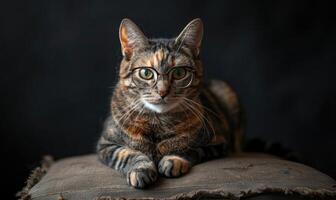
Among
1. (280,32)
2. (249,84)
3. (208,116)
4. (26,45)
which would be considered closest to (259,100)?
(249,84)

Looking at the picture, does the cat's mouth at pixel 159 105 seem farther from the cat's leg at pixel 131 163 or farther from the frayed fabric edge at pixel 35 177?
the frayed fabric edge at pixel 35 177

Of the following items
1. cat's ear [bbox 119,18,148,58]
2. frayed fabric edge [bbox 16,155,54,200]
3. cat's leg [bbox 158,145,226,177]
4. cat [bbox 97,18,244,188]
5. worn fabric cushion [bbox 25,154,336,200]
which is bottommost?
frayed fabric edge [bbox 16,155,54,200]

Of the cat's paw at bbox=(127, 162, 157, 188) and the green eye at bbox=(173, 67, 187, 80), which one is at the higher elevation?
the green eye at bbox=(173, 67, 187, 80)

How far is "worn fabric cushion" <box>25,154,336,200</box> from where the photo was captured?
130 cm

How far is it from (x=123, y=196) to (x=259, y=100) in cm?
127

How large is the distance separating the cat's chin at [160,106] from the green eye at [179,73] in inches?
3.5

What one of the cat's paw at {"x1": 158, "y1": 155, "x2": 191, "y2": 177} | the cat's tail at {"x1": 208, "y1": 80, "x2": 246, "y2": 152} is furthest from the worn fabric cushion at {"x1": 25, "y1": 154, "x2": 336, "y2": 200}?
the cat's tail at {"x1": 208, "y1": 80, "x2": 246, "y2": 152}

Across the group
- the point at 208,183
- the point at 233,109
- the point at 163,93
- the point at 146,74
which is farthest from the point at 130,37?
the point at 233,109

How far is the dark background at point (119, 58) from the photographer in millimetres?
2162

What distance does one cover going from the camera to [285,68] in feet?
7.72

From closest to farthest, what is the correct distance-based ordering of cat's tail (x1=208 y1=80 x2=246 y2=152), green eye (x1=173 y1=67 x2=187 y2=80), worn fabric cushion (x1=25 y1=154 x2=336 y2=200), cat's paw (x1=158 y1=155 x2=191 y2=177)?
worn fabric cushion (x1=25 y1=154 x2=336 y2=200)
cat's paw (x1=158 y1=155 x2=191 y2=177)
green eye (x1=173 y1=67 x2=187 y2=80)
cat's tail (x1=208 y1=80 x2=246 y2=152)

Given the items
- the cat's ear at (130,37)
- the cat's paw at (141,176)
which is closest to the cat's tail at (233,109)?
the cat's ear at (130,37)

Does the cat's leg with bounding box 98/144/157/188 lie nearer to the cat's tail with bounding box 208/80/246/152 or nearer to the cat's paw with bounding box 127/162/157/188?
the cat's paw with bounding box 127/162/157/188

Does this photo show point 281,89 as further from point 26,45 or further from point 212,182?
point 26,45
